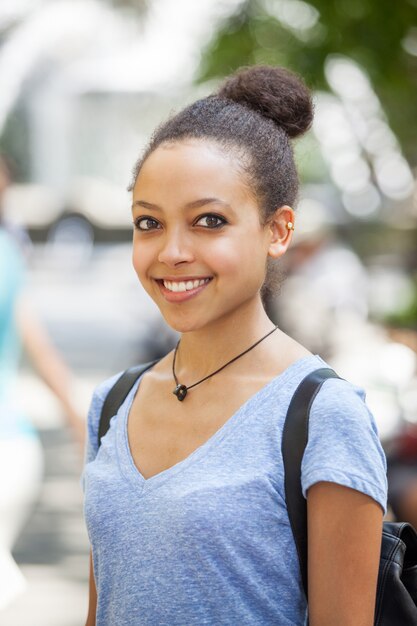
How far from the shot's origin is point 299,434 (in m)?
1.89

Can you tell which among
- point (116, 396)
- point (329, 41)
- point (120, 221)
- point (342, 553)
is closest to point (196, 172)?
point (116, 396)

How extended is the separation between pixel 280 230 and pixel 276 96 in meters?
0.30

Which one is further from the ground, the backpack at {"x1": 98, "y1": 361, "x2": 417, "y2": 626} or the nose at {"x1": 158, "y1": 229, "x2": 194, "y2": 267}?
the nose at {"x1": 158, "y1": 229, "x2": 194, "y2": 267}

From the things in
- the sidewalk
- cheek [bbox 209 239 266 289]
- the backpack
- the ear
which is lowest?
the sidewalk

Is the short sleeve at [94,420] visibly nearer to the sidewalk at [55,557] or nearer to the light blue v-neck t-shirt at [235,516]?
the light blue v-neck t-shirt at [235,516]

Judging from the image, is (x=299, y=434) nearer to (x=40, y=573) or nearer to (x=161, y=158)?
(x=161, y=158)

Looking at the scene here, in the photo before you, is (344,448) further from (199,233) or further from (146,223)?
(146,223)

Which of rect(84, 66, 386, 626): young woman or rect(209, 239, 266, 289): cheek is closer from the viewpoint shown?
rect(84, 66, 386, 626): young woman

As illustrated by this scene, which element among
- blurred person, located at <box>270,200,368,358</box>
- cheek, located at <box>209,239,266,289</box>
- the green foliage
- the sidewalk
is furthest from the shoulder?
blurred person, located at <box>270,200,368,358</box>

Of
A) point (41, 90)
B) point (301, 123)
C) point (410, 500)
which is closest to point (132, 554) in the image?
point (301, 123)

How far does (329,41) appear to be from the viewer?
9.70 meters

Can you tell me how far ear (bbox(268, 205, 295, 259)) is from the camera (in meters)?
2.16

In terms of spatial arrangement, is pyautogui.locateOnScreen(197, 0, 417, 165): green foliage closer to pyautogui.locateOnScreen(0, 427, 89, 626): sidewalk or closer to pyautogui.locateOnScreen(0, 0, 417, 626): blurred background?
pyautogui.locateOnScreen(0, 0, 417, 626): blurred background

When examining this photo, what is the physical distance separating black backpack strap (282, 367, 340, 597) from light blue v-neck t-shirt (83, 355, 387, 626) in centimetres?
1
